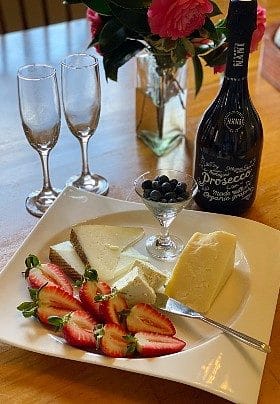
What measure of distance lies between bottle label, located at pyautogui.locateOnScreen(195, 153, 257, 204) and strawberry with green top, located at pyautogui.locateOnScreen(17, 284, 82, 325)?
334mm

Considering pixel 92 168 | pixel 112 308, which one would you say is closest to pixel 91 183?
pixel 92 168

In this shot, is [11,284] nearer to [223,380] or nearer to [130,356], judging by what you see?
[130,356]

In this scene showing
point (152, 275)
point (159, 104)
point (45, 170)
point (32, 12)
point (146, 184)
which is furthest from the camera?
point (32, 12)

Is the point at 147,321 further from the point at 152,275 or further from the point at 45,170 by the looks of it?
the point at 45,170

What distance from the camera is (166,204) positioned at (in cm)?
96

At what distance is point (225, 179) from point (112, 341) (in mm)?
367

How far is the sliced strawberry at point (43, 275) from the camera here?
88 centimetres

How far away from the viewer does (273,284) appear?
3.01 ft

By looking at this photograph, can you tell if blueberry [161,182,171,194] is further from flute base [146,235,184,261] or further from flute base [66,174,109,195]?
flute base [66,174,109,195]

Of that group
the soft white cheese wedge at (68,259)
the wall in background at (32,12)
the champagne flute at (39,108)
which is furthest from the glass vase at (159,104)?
the wall in background at (32,12)

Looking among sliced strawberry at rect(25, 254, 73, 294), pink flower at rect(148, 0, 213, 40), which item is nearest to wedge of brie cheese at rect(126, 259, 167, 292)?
sliced strawberry at rect(25, 254, 73, 294)

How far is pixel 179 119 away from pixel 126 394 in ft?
2.09

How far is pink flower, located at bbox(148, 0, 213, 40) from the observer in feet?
3.06

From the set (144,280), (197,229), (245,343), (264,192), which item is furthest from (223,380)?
(264,192)
